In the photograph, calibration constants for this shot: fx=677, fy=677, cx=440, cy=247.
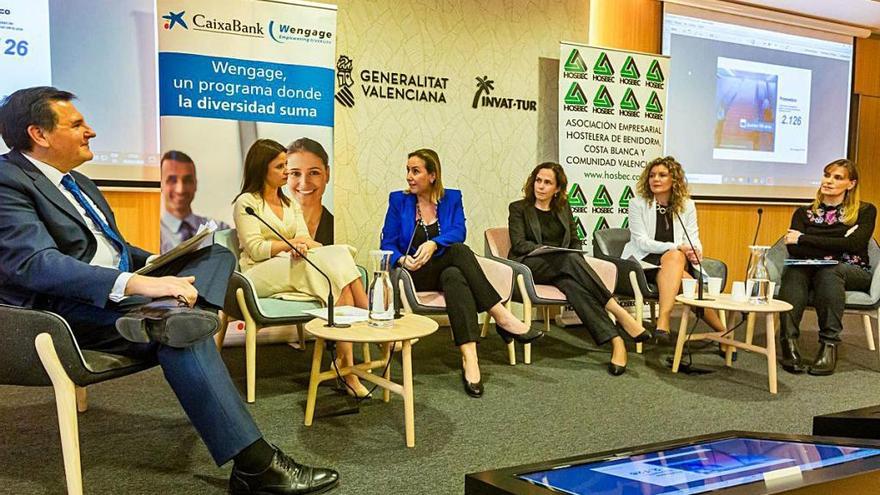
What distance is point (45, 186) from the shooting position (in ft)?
6.78

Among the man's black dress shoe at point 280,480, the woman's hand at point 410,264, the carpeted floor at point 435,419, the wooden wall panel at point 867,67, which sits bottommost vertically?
the carpeted floor at point 435,419

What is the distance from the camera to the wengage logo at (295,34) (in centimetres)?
392

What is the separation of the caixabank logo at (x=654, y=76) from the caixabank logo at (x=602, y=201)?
2.92ft

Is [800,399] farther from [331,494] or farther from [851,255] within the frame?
[331,494]

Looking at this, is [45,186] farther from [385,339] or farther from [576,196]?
[576,196]

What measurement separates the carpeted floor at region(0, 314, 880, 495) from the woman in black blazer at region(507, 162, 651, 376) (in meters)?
0.23

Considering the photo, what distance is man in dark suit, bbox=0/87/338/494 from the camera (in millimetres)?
1914

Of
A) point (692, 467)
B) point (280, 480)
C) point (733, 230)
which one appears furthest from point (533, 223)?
point (692, 467)

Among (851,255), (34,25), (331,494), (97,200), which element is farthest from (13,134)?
(851,255)

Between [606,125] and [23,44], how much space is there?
3688 millimetres

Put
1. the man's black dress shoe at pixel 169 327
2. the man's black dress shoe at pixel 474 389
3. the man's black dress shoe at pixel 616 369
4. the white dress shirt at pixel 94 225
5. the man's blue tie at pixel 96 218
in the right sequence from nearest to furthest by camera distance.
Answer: the man's black dress shoe at pixel 169 327 < the white dress shirt at pixel 94 225 < the man's blue tie at pixel 96 218 < the man's black dress shoe at pixel 474 389 < the man's black dress shoe at pixel 616 369

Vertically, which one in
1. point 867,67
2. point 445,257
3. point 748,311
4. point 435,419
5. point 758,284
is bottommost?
point 435,419

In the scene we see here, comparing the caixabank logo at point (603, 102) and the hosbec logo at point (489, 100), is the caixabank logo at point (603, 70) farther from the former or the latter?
the hosbec logo at point (489, 100)

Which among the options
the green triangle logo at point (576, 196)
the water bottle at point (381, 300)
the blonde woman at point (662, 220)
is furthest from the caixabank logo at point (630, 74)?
the water bottle at point (381, 300)
